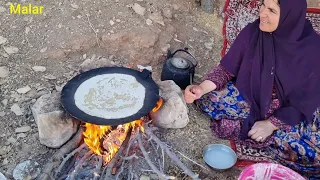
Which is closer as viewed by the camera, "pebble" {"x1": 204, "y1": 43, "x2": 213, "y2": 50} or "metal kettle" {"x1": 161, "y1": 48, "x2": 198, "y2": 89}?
"metal kettle" {"x1": 161, "y1": 48, "x2": 198, "y2": 89}

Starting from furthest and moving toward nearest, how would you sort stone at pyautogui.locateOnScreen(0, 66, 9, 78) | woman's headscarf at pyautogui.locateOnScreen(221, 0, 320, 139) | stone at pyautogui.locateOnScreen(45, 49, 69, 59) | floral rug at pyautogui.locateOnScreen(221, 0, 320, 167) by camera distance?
1. floral rug at pyautogui.locateOnScreen(221, 0, 320, 167)
2. stone at pyautogui.locateOnScreen(45, 49, 69, 59)
3. stone at pyautogui.locateOnScreen(0, 66, 9, 78)
4. woman's headscarf at pyautogui.locateOnScreen(221, 0, 320, 139)

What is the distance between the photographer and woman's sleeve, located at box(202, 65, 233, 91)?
305 centimetres

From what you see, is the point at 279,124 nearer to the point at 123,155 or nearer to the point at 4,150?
the point at 123,155

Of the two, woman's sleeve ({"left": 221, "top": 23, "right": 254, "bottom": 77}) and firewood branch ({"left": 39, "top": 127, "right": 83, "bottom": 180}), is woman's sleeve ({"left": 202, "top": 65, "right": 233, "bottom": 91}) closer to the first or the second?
woman's sleeve ({"left": 221, "top": 23, "right": 254, "bottom": 77})

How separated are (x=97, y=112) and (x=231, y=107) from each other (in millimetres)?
1033

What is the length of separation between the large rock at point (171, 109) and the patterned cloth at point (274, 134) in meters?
0.27

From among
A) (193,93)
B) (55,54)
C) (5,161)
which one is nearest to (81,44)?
(55,54)

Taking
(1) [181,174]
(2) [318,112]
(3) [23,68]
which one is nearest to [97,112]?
(1) [181,174]

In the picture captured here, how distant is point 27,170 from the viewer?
2619mm

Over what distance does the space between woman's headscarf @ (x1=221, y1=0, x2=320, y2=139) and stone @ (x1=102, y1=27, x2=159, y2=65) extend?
798mm

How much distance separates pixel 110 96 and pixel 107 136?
0.25m

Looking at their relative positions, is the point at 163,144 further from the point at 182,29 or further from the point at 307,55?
the point at 182,29

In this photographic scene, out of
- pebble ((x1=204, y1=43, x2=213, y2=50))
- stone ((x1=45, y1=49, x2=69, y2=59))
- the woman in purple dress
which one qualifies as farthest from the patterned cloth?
stone ((x1=45, y1=49, x2=69, y2=59))

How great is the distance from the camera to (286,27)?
2650mm
